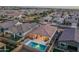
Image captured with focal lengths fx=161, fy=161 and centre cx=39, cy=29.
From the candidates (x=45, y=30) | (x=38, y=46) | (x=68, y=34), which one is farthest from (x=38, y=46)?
(x=68, y=34)

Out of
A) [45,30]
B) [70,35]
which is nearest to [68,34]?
[70,35]

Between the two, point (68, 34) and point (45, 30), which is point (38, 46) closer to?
point (45, 30)

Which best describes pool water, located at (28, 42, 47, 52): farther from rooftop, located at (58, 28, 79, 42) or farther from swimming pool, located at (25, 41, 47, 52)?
rooftop, located at (58, 28, 79, 42)

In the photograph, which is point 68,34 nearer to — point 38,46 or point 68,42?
point 68,42

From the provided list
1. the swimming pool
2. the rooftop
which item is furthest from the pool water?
the rooftop

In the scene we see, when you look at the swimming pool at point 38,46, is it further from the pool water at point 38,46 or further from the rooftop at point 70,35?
the rooftop at point 70,35

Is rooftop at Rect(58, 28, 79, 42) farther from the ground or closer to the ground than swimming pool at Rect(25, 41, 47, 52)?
farther from the ground
